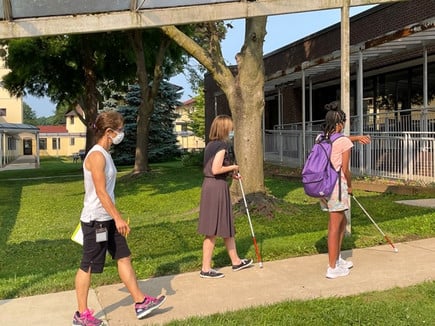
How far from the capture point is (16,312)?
4812mm

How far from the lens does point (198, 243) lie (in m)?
7.61

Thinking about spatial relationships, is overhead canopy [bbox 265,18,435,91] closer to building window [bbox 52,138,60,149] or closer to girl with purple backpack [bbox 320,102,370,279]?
girl with purple backpack [bbox 320,102,370,279]

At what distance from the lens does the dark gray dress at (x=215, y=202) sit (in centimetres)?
573

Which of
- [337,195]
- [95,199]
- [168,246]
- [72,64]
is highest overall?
[72,64]

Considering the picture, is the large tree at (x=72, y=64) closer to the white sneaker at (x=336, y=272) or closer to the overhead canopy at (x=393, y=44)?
the overhead canopy at (x=393, y=44)

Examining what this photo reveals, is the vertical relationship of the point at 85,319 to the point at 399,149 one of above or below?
below

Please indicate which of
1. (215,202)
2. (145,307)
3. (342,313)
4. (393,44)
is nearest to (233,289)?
(215,202)

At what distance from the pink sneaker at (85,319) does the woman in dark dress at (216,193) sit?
1.64 m

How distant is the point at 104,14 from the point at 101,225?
2442mm

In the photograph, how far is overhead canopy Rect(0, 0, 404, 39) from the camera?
547 centimetres

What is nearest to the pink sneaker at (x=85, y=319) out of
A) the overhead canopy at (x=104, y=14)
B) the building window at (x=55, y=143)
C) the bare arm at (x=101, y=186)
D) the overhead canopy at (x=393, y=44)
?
the bare arm at (x=101, y=186)

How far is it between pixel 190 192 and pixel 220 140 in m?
9.64

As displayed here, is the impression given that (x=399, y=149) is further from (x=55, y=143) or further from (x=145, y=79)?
(x=55, y=143)

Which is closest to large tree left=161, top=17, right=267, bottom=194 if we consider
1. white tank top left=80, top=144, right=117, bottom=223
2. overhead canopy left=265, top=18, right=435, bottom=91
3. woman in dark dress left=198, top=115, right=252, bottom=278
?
woman in dark dress left=198, top=115, right=252, bottom=278
